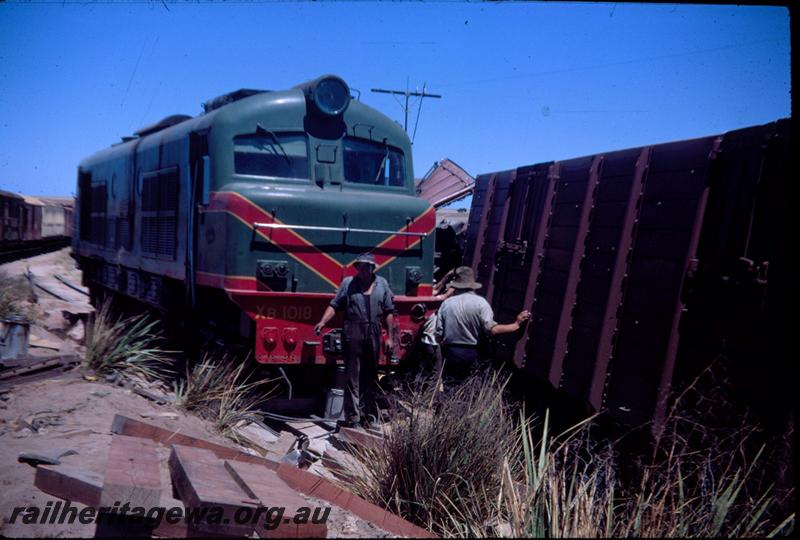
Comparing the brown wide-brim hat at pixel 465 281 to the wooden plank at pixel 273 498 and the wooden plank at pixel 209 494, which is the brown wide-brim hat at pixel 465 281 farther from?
the wooden plank at pixel 209 494

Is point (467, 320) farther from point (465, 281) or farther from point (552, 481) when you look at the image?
point (552, 481)

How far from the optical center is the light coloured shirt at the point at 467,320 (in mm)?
6359

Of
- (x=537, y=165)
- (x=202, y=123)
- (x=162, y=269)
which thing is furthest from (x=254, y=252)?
(x=537, y=165)

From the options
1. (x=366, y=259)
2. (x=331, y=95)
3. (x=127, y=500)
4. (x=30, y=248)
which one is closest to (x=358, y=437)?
(x=366, y=259)

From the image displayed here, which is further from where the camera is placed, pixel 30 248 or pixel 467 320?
pixel 30 248

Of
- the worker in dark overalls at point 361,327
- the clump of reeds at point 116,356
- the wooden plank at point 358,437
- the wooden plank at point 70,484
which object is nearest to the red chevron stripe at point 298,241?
the worker in dark overalls at point 361,327

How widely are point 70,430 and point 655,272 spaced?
4559mm

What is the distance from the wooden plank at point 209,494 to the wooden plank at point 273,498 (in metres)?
0.05

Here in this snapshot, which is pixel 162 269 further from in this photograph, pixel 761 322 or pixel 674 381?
pixel 761 322

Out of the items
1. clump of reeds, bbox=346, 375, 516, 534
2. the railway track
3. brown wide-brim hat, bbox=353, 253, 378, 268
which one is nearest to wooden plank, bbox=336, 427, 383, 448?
clump of reeds, bbox=346, 375, 516, 534

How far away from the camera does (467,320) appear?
638 centimetres

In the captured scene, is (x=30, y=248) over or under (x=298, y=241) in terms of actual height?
under

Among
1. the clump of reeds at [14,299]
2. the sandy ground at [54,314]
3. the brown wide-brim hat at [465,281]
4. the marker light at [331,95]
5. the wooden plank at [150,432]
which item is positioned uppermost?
the marker light at [331,95]

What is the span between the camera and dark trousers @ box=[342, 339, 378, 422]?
6695 mm
